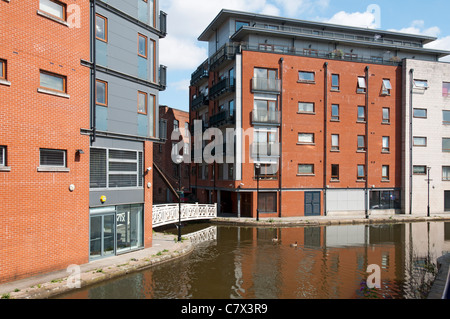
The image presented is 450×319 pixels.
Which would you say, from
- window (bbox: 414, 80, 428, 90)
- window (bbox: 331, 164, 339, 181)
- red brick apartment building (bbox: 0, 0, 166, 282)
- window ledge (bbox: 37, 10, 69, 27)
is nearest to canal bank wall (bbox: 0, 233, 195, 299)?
red brick apartment building (bbox: 0, 0, 166, 282)

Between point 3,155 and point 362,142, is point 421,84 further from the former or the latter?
point 3,155

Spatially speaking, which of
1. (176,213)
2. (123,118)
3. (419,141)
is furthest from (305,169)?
(123,118)

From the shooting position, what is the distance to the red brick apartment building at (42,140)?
12016 millimetres

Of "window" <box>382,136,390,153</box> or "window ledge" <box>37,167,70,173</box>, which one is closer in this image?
"window ledge" <box>37,167,70,173</box>

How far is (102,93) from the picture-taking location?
1570 centimetres

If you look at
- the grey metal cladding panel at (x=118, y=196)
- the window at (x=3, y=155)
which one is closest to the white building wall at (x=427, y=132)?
the grey metal cladding panel at (x=118, y=196)

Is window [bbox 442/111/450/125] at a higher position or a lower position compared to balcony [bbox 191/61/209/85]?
lower

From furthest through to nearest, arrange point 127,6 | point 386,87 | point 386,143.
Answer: point 386,143 < point 386,87 < point 127,6

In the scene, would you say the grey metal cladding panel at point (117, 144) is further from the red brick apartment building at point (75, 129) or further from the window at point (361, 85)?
the window at point (361, 85)

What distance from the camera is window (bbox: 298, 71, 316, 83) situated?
3388 centimetres

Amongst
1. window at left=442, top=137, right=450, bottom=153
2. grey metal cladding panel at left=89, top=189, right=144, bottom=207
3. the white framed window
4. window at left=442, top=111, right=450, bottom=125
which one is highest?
window at left=442, top=111, right=450, bottom=125

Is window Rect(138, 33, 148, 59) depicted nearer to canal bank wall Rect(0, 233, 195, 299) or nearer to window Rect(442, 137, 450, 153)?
canal bank wall Rect(0, 233, 195, 299)

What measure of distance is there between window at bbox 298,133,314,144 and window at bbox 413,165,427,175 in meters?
11.4

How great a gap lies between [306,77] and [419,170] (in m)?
15.0
